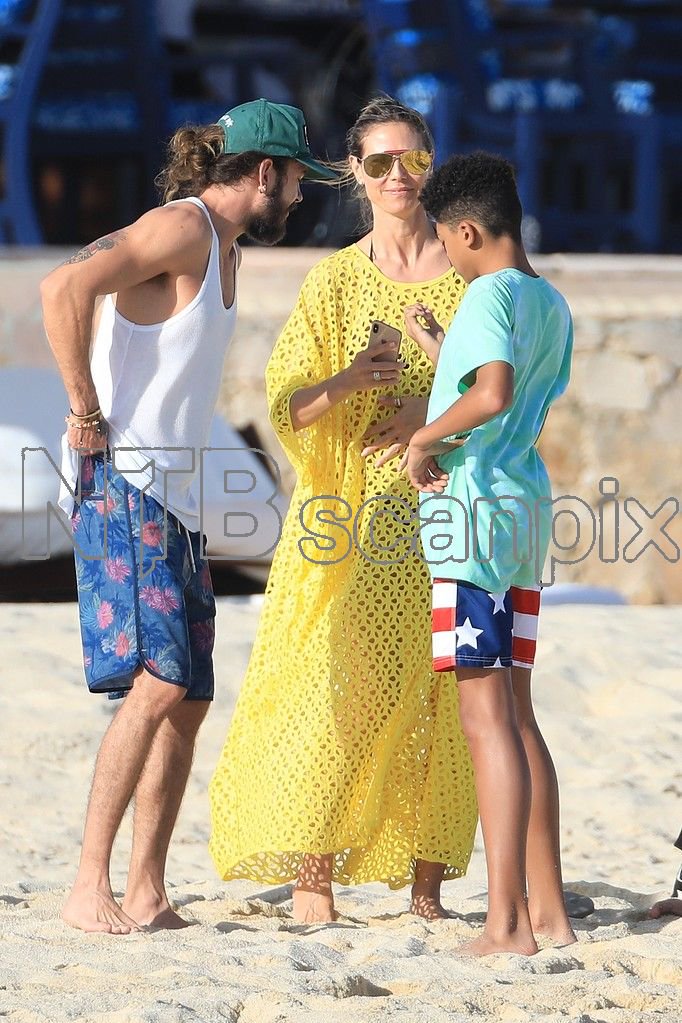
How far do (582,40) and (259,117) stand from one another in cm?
877

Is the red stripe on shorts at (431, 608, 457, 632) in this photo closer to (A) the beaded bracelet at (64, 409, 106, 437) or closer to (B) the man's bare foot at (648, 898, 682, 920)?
(A) the beaded bracelet at (64, 409, 106, 437)

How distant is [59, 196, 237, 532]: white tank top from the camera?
2.84 m

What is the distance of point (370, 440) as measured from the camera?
3168mm

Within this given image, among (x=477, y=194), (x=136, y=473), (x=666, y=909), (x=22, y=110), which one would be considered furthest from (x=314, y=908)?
(x=22, y=110)

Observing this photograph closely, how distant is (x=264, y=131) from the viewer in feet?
9.68

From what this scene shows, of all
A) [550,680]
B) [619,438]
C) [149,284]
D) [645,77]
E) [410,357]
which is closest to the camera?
[149,284]

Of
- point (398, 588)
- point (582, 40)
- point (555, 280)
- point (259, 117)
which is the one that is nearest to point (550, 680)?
point (398, 588)

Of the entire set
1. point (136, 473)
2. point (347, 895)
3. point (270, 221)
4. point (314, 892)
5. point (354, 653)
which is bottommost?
point (347, 895)

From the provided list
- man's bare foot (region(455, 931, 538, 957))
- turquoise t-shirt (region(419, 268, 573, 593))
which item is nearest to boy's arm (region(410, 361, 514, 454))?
turquoise t-shirt (region(419, 268, 573, 593))

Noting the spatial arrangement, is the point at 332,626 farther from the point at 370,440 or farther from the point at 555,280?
the point at 555,280

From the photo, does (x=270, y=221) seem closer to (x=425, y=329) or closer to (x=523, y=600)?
(x=425, y=329)

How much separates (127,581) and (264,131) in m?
0.86

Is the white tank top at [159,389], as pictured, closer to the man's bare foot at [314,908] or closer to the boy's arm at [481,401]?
the boy's arm at [481,401]

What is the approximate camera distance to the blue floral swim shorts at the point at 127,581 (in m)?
2.84
